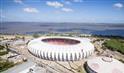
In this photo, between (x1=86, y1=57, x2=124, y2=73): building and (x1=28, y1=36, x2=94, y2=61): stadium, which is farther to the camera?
(x1=28, y1=36, x2=94, y2=61): stadium

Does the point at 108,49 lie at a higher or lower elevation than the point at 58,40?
lower

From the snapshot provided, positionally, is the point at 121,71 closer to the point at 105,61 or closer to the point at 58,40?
the point at 105,61

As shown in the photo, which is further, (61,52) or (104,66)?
(61,52)

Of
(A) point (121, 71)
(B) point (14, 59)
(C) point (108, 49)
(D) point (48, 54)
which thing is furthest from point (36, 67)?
(C) point (108, 49)

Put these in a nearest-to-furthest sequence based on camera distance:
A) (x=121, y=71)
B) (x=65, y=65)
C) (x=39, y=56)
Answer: (x=121, y=71) → (x=65, y=65) → (x=39, y=56)

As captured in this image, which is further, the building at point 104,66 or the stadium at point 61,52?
the stadium at point 61,52

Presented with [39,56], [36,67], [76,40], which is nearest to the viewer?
[36,67]

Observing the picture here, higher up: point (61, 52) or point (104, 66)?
point (61, 52)

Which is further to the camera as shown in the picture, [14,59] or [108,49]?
[108,49]

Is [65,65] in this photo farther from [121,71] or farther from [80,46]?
[121,71]
